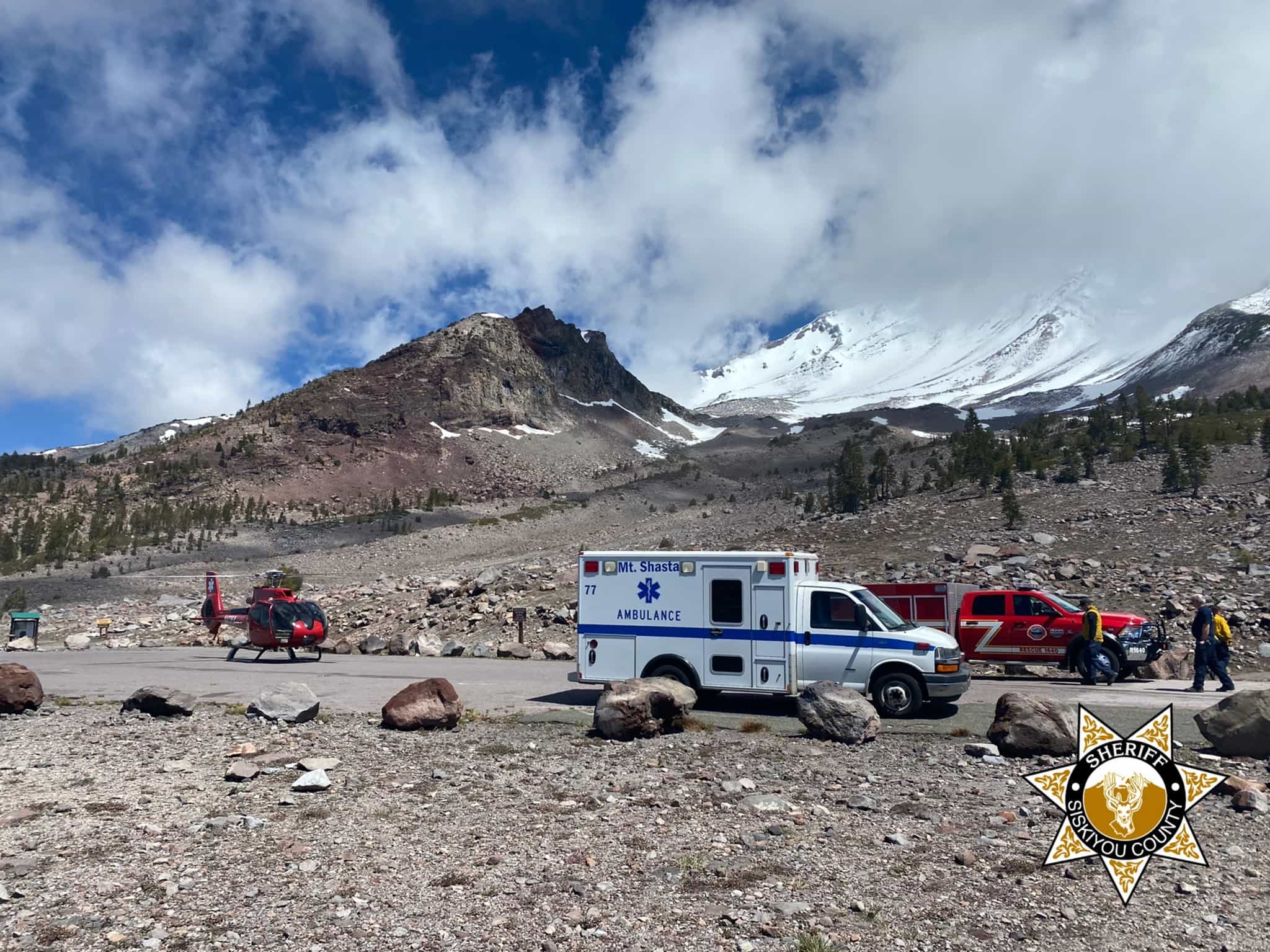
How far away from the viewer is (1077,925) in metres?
5.19

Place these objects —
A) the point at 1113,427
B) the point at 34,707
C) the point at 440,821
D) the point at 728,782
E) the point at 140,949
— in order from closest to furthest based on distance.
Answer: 1. the point at 140,949
2. the point at 440,821
3. the point at 728,782
4. the point at 34,707
5. the point at 1113,427

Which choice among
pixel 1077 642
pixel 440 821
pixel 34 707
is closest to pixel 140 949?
pixel 440 821

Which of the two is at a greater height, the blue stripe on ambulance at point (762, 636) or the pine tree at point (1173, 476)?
the pine tree at point (1173, 476)

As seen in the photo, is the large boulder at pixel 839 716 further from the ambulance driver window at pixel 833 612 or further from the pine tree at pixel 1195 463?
the pine tree at pixel 1195 463

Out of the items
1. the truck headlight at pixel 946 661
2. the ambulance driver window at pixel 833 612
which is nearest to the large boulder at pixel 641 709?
the ambulance driver window at pixel 833 612

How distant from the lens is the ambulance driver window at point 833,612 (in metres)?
12.9

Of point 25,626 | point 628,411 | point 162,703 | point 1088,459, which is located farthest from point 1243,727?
point 628,411

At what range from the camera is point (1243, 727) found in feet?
30.5

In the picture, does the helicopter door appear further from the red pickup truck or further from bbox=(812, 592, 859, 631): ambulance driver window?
bbox=(812, 592, 859, 631): ambulance driver window

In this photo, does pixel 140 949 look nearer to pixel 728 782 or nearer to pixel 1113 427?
pixel 728 782

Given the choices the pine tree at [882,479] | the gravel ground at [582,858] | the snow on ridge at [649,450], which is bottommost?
the gravel ground at [582,858]

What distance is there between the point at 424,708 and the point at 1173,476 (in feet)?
112

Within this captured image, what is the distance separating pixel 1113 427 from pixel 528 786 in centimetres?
5077

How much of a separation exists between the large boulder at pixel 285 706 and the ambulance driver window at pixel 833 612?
27.3 ft
